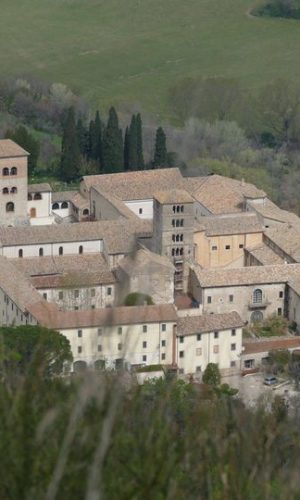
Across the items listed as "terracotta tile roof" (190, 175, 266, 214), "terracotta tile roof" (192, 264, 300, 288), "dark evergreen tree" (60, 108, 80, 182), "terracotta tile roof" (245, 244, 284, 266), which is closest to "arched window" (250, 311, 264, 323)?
"terracotta tile roof" (192, 264, 300, 288)

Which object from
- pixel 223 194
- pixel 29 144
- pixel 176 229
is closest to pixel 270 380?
pixel 176 229

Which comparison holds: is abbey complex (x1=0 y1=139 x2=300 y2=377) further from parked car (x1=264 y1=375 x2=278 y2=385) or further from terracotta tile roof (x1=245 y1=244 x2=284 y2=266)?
parked car (x1=264 y1=375 x2=278 y2=385)

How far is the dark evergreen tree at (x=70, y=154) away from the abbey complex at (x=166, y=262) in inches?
167

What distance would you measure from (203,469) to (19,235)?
24.5 meters

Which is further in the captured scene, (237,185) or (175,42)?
(175,42)

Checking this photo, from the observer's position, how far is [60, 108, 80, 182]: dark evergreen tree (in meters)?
44.6

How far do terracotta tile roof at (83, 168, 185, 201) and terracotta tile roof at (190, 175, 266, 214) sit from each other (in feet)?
2.05

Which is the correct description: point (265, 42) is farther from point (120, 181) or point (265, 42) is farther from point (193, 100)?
point (120, 181)

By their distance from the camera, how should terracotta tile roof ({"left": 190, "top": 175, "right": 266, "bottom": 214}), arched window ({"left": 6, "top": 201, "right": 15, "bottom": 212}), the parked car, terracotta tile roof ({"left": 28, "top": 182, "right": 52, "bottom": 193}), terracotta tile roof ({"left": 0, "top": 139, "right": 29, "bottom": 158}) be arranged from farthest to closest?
terracotta tile roof ({"left": 28, "top": 182, "right": 52, "bottom": 193})
arched window ({"left": 6, "top": 201, "right": 15, "bottom": 212})
terracotta tile roof ({"left": 0, "top": 139, "right": 29, "bottom": 158})
terracotta tile roof ({"left": 190, "top": 175, "right": 266, "bottom": 214})
the parked car

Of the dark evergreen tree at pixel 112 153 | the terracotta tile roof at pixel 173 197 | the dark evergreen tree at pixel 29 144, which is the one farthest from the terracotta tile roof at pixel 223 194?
the dark evergreen tree at pixel 29 144

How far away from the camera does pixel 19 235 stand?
118 ft

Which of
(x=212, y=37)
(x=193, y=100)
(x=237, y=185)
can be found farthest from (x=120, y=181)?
(x=212, y=37)

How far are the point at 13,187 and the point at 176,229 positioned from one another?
260 inches

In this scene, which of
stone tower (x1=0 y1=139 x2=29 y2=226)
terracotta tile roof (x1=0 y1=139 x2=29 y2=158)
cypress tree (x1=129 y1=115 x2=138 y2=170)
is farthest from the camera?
cypress tree (x1=129 y1=115 x2=138 y2=170)
